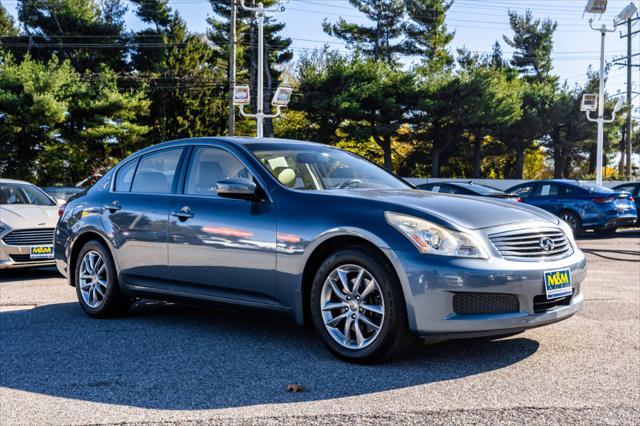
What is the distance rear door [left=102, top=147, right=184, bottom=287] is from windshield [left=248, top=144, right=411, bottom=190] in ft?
3.05

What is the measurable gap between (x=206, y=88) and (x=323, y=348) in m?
40.1

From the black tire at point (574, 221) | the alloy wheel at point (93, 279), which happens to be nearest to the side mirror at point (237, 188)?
the alloy wheel at point (93, 279)

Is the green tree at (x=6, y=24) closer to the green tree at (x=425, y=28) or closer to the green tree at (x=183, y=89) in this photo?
the green tree at (x=183, y=89)

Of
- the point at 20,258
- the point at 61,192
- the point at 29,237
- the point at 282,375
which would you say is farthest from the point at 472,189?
the point at 282,375

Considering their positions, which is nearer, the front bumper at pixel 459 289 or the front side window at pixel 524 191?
the front bumper at pixel 459 289

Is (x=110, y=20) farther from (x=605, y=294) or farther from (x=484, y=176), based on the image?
(x=605, y=294)

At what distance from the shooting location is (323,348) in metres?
5.28

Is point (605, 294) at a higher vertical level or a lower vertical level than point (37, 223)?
lower

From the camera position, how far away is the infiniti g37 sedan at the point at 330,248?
4.52 m

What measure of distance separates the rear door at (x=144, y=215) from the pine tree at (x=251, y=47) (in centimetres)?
4032

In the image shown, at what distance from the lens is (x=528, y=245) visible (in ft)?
15.6

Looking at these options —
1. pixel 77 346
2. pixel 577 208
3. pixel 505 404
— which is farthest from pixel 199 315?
pixel 577 208

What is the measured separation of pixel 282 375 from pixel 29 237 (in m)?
6.33

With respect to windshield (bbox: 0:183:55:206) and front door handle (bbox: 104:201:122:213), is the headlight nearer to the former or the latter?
front door handle (bbox: 104:201:122:213)
